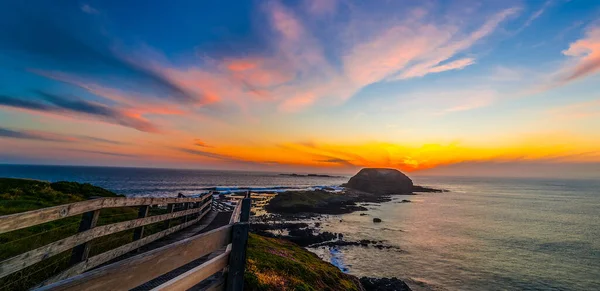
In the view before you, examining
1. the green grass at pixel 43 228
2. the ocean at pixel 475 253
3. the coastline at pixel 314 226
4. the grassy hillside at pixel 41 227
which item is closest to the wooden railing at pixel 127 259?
the grassy hillside at pixel 41 227

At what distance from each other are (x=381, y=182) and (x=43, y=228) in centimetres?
11942

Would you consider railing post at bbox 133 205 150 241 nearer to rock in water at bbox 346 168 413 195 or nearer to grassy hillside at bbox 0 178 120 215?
grassy hillside at bbox 0 178 120 215

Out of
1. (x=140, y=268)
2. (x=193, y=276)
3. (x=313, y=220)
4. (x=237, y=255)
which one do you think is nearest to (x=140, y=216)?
(x=237, y=255)

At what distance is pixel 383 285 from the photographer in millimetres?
19406

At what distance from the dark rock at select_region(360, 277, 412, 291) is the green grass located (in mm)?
13824

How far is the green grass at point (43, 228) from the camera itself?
550cm

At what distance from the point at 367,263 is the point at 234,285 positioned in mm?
25055

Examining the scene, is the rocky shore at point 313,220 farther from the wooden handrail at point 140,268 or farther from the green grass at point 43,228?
the wooden handrail at point 140,268

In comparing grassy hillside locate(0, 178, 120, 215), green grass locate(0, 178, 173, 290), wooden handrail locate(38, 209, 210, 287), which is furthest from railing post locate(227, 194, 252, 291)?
grassy hillside locate(0, 178, 120, 215)

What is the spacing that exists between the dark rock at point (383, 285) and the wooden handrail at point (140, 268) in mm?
19089

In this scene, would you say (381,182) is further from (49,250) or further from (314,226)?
(49,250)

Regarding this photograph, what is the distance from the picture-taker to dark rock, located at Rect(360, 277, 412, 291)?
18922 mm

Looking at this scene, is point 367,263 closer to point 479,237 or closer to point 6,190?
point 479,237

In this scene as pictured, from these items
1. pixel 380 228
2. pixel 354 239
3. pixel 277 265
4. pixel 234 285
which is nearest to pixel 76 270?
pixel 234 285
